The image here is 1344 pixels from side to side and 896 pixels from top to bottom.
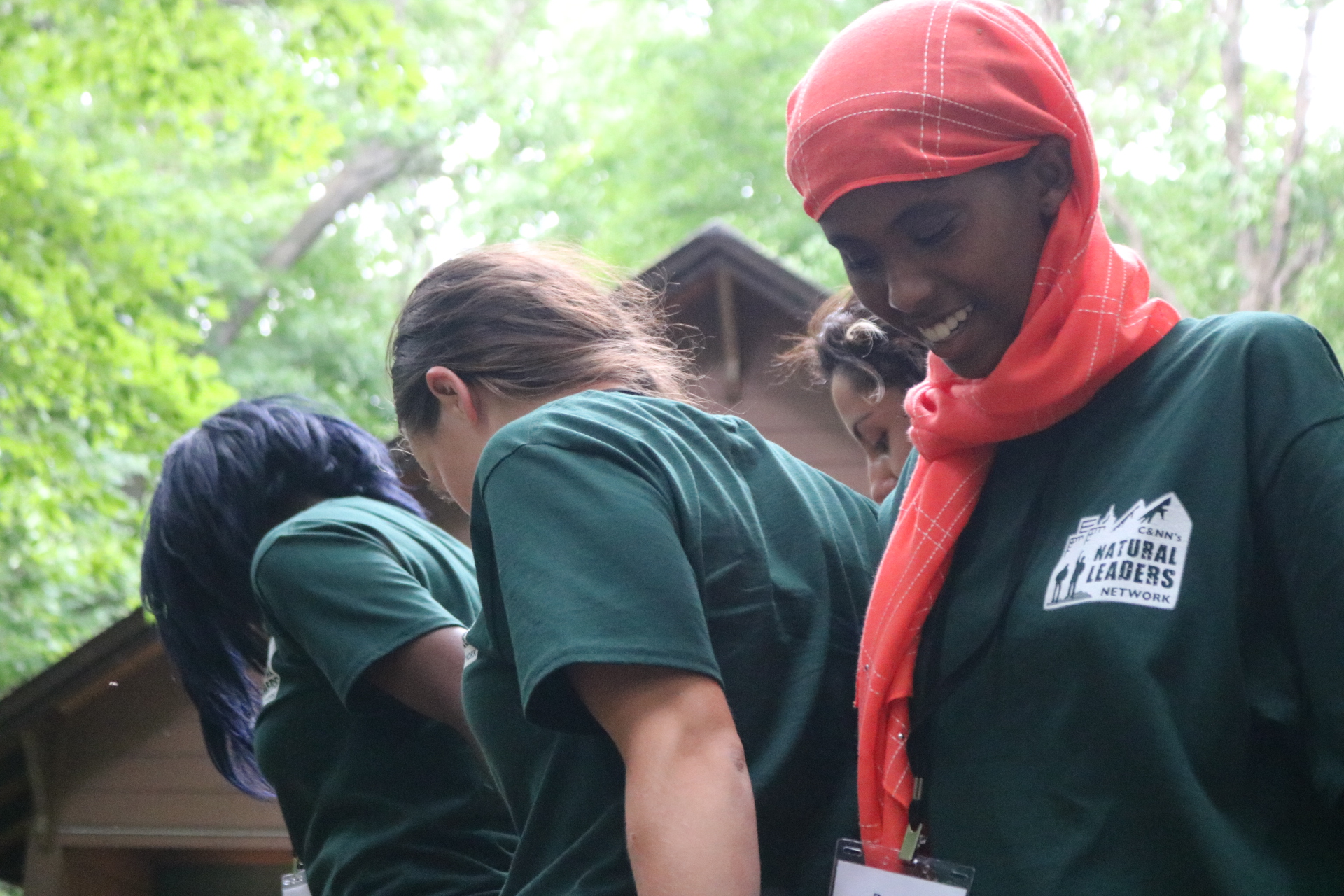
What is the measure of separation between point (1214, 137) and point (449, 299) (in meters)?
13.6

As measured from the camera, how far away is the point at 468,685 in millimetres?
1707

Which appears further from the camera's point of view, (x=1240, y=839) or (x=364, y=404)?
(x=364, y=404)

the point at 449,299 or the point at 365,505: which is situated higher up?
the point at 449,299

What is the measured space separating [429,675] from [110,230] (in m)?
6.69

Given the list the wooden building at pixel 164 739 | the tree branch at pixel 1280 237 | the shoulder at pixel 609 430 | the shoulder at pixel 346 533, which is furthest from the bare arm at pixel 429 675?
the tree branch at pixel 1280 237

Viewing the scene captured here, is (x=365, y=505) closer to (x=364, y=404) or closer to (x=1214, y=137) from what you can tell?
(x=364, y=404)

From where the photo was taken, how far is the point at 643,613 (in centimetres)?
142

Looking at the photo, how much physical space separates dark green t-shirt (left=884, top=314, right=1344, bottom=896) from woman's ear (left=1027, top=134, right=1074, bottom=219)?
242mm

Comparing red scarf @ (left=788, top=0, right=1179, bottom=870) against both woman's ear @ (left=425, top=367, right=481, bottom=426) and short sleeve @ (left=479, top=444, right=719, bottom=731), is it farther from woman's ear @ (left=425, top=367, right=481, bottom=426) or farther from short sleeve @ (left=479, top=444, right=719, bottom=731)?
woman's ear @ (left=425, top=367, right=481, bottom=426)

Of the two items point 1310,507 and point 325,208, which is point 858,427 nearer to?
point 1310,507

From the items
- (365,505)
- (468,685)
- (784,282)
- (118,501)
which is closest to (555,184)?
(118,501)

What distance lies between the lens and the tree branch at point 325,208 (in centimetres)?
1448

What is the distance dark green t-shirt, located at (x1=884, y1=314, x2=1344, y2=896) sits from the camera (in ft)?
4.36

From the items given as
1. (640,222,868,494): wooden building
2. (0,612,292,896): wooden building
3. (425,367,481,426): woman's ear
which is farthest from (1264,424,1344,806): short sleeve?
(0,612,292,896): wooden building
